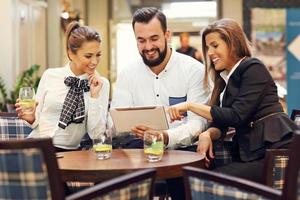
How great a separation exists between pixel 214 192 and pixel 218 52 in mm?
1298

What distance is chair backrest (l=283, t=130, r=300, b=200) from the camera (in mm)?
1445

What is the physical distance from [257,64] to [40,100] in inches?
51.3

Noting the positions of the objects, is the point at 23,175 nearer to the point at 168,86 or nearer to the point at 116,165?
the point at 116,165

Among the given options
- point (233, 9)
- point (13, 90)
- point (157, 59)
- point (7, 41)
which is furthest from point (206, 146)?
point (233, 9)

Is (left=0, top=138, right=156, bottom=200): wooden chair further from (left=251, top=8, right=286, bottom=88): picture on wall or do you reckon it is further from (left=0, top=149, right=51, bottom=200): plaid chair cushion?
(left=251, top=8, right=286, bottom=88): picture on wall

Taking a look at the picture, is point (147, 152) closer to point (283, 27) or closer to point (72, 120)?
point (72, 120)

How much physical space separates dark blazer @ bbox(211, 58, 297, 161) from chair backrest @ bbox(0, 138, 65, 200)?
1.26 m

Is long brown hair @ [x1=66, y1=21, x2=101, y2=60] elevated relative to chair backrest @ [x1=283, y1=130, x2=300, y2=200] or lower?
elevated

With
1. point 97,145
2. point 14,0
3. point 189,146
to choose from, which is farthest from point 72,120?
point 14,0

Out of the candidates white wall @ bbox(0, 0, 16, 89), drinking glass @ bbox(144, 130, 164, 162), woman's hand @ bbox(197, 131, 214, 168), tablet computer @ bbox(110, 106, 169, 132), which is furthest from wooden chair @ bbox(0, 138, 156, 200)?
white wall @ bbox(0, 0, 16, 89)

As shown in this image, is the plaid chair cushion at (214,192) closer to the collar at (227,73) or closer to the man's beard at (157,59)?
the collar at (227,73)

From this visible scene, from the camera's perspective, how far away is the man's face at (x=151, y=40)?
3008 millimetres

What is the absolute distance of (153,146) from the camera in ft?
7.91

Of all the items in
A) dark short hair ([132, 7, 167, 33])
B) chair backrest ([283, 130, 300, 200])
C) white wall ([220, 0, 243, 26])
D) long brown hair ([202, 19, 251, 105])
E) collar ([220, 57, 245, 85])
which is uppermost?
white wall ([220, 0, 243, 26])
